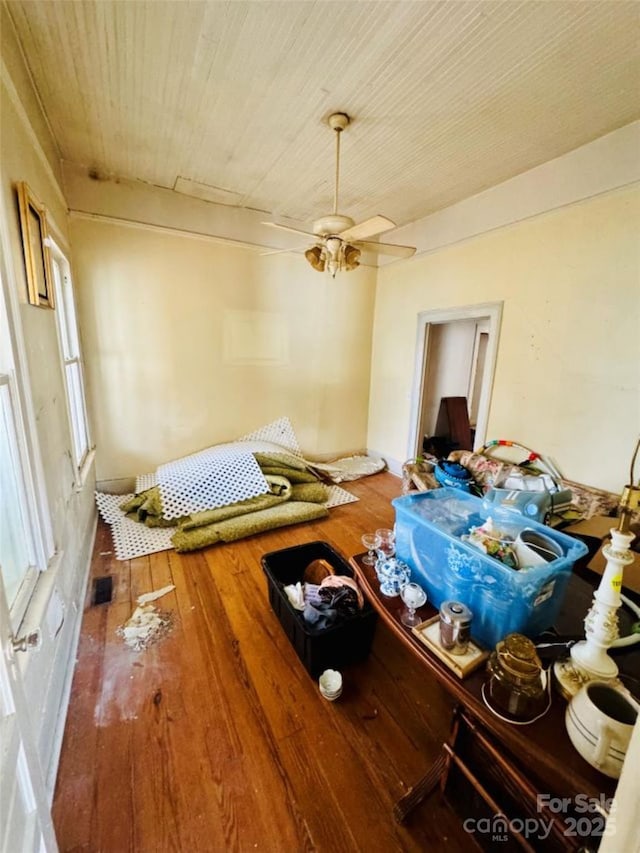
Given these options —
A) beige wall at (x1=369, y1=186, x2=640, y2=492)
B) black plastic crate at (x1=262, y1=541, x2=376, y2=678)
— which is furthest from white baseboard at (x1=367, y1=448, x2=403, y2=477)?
black plastic crate at (x1=262, y1=541, x2=376, y2=678)

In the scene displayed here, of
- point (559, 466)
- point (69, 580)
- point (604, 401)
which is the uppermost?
point (604, 401)

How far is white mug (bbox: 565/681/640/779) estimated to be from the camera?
0.62m

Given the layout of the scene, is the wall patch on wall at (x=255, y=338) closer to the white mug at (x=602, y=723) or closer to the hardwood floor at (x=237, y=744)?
the hardwood floor at (x=237, y=744)

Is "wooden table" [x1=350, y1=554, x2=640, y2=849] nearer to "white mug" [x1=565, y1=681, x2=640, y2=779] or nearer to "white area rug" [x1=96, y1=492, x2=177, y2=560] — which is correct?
"white mug" [x1=565, y1=681, x2=640, y2=779]

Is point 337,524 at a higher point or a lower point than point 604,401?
lower

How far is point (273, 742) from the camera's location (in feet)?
4.27

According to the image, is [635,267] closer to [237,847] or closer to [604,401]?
[604,401]

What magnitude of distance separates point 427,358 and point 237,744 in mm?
3427

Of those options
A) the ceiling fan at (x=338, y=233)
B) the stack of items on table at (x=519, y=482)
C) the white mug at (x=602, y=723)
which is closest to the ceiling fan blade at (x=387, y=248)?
the ceiling fan at (x=338, y=233)

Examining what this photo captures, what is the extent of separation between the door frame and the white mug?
2.56 m

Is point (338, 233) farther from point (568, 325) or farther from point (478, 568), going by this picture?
point (478, 568)

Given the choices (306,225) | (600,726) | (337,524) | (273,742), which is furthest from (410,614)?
(306,225)

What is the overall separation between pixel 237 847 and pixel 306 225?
4269mm

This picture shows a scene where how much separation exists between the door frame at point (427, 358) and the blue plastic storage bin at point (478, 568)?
1960 mm
